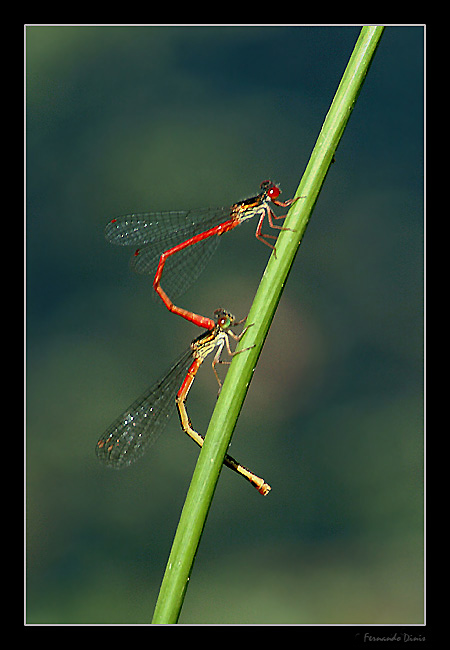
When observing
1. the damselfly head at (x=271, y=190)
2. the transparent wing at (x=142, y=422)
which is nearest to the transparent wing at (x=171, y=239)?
the damselfly head at (x=271, y=190)

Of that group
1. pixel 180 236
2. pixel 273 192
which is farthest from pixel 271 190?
pixel 180 236

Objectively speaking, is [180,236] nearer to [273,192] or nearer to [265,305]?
[273,192]

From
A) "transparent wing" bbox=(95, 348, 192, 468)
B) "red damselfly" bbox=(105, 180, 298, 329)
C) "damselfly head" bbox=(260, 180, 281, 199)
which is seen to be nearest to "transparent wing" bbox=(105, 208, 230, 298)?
"red damselfly" bbox=(105, 180, 298, 329)

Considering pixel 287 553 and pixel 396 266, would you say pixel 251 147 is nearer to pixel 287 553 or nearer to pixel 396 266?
pixel 396 266

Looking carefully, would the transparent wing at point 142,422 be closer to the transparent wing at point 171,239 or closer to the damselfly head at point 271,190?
the transparent wing at point 171,239

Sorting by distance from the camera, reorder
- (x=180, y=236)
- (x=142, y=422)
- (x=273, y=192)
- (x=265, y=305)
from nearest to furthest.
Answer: (x=265, y=305)
(x=273, y=192)
(x=142, y=422)
(x=180, y=236)

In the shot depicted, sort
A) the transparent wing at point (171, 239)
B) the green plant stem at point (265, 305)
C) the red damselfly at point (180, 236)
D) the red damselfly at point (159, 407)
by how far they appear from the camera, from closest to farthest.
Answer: the green plant stem at point (265, 305)
the red damselfly at point (159, 407)
the red damselfly at point (180, 236)
the transparent wing at point (171, 239)

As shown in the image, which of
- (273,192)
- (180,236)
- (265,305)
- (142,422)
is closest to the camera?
(265,305)
